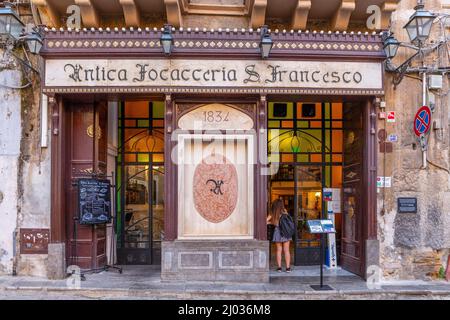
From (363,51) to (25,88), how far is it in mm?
7514

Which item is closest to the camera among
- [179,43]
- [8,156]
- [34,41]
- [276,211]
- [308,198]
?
[34,41]

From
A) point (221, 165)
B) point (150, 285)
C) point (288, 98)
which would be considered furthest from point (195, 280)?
point (288, 98)

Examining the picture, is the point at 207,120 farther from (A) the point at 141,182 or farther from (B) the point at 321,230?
(B) the point at 321,230

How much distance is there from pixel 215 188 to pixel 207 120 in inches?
60.1

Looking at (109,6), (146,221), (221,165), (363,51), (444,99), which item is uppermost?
(109,6)

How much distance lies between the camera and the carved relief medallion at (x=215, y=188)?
33.0ft

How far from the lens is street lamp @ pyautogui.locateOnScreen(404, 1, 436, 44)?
918cm

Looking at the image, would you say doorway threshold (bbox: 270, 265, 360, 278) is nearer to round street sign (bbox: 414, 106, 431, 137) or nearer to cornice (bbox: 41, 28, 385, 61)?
round street sign (bbox: 414, 106, 431, 137)

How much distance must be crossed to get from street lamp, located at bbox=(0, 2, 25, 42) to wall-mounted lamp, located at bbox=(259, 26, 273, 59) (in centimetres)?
520

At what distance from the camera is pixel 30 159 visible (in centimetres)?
1007

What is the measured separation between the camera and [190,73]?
31.7 ft

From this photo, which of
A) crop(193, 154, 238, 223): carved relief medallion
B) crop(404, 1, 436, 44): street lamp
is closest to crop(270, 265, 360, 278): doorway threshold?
crop(193, 154, 238, 223): carved relief medallion

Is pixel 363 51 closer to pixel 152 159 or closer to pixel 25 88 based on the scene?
pixel 152 159

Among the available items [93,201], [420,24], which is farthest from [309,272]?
[420,24]
